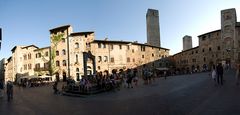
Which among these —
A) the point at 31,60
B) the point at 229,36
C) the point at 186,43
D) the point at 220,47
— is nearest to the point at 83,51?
the point at 31,60

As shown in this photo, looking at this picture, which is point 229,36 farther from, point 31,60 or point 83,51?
point 31,60

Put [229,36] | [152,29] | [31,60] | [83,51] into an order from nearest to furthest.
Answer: [83,51] < [229,36] < [31,60] < [152,29]

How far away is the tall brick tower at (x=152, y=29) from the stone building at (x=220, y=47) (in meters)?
12.0

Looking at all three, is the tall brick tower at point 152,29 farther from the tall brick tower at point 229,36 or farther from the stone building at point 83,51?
the tall brick tower at point 229,36

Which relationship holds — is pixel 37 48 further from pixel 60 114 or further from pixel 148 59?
pixel 60 114

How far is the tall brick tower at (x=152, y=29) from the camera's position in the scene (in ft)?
261

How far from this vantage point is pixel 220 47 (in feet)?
200

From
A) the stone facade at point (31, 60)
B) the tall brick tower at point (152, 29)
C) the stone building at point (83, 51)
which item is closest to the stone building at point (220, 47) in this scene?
the tall brick tower at point (152, 29)

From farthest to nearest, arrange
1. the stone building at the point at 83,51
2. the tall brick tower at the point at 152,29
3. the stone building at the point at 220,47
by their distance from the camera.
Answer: the tall brick tower at the point at 152,29, the stone building at the point at 220,47, the stone building at the point at 83,51

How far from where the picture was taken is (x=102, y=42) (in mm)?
56750

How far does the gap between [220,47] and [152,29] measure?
2404cm

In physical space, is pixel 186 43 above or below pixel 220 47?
above

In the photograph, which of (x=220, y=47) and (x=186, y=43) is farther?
(x=186, y=43)

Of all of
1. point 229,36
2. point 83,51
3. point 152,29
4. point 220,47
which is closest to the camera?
point 83,51
